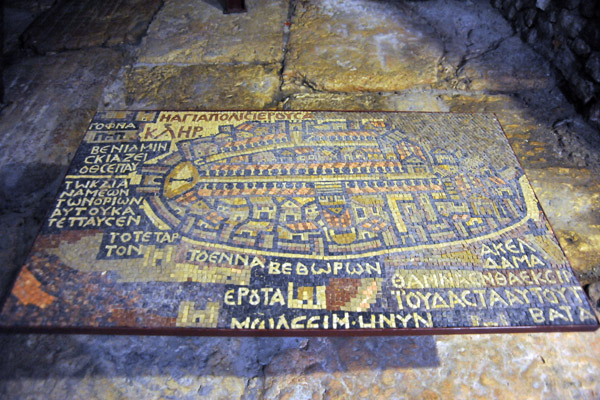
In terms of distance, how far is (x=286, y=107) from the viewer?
3.30 m

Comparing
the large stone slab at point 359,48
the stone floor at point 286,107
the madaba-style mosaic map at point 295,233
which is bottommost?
the stone floor at point 286,107

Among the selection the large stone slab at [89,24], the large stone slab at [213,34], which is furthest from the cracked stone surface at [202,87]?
the large stone slab at [89,24]

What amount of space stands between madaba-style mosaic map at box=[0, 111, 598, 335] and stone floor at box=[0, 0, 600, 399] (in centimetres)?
61

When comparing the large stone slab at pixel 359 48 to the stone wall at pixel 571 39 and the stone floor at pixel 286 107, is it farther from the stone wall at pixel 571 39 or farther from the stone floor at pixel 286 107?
the stone wall at pixel 571 39

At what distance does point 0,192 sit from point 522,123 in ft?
11.5

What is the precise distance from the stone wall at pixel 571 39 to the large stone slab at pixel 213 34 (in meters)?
2.12

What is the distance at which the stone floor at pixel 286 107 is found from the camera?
2018mm

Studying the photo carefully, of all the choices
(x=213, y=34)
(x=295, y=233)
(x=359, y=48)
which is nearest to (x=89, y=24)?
(x=213, y=34)

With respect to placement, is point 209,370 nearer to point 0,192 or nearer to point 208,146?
point 208,146

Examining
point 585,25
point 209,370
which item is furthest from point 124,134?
Result: point 585,25

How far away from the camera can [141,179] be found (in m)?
2.01

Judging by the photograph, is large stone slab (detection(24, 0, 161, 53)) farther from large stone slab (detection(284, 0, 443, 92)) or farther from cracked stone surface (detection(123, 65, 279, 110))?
large stone slab (detection(284, 0, 443, 92))

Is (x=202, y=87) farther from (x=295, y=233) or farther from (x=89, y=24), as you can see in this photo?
(x=295, y=233)

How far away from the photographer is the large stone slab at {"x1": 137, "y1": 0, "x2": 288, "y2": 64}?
3.73 metres
